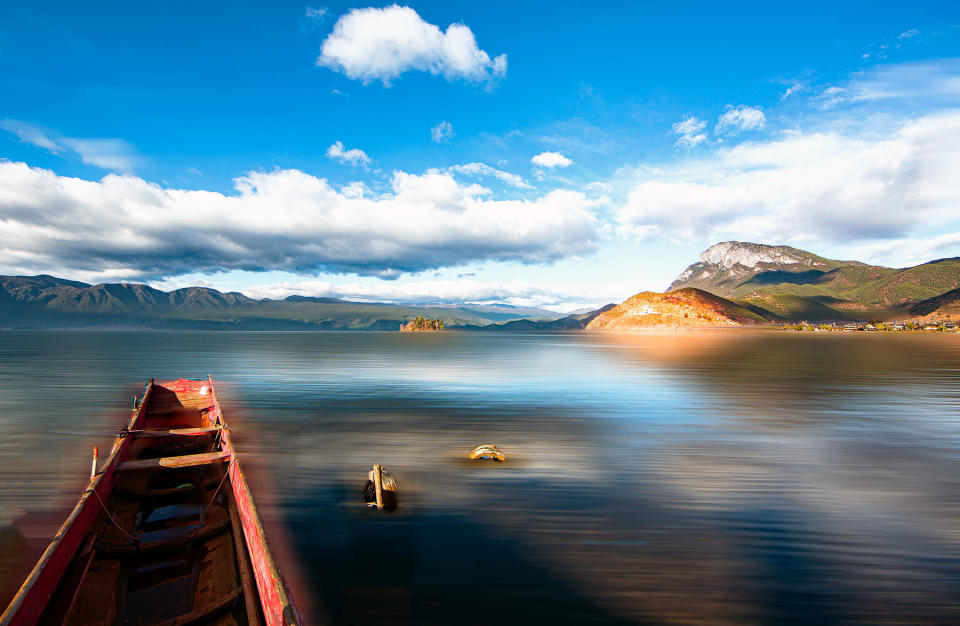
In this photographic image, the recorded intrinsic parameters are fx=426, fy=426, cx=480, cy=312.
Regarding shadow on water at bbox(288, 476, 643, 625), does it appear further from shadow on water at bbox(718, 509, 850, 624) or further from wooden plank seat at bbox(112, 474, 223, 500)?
shadow on water at bbox(718, 509, 850, 624)

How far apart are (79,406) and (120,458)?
30046mm

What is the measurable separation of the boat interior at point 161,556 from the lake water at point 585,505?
2043 millimetres

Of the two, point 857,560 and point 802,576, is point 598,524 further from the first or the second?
point 857,560

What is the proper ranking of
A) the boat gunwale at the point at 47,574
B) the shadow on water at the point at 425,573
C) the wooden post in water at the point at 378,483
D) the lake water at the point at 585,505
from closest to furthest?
1. the boat gunwale at the point at 47,574
2. the shadow on water at the point at 425,573
3. the lake water at the point at 585,505
4. the wooden post in water at the point at 378,483

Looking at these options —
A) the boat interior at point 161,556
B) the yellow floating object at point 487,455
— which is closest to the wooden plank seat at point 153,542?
the boat interior at point 161,556

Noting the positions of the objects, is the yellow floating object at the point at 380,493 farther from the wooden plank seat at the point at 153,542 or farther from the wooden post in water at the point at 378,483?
the wooden plank seat at the point at 153,542

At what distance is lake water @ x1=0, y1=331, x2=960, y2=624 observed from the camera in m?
10.5

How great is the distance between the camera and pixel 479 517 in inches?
577

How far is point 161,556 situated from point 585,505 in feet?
41.9

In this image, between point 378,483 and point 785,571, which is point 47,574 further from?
point 785,571

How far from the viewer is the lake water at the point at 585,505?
10500mm

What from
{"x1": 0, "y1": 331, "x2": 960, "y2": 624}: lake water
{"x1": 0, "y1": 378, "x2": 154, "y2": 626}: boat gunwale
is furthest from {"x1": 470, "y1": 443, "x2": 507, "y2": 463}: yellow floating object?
{"x1": 0, "y1": 378, "x2": 154, "y2": 626}: boat gunwale

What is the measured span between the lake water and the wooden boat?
2.07 meters

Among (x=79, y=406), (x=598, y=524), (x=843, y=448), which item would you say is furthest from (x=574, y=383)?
(x=79, y=406)
